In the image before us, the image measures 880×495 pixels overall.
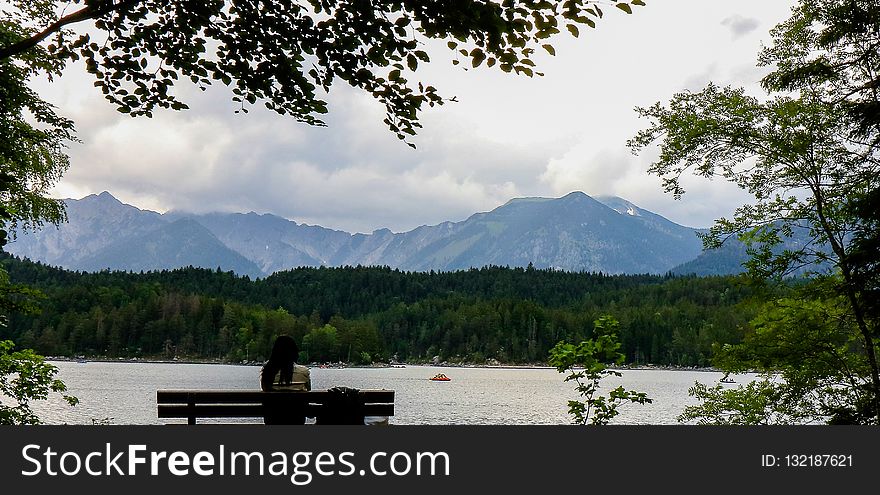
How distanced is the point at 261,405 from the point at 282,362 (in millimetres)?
1550

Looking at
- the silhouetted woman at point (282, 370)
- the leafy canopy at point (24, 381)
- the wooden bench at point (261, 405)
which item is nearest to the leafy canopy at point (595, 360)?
the wooden bench at point (261, 405)

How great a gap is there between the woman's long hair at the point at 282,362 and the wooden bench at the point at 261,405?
1423 mm

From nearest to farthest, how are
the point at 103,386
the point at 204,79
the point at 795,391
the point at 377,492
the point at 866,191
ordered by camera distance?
1. the point at 377,492
2. the point at 204,79
3. the point at 866,191
4. the point at 795,391
5. the point at 103,386

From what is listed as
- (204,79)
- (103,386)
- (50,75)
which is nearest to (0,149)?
(50,75)

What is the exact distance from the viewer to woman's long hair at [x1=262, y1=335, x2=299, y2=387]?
515 inches

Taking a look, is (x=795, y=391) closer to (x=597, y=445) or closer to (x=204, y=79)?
(x=597, y=445)

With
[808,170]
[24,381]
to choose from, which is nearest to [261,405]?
[24,381]

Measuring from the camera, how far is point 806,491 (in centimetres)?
907

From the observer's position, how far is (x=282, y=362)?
13141 mm

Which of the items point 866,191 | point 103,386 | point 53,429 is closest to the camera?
point 53,429

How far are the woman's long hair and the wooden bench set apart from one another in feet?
4.67

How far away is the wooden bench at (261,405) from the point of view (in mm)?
11477

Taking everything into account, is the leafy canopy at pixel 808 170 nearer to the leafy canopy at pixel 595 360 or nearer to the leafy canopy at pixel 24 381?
the leafy canopy at pixel 595 360

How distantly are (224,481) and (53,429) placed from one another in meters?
2.18
